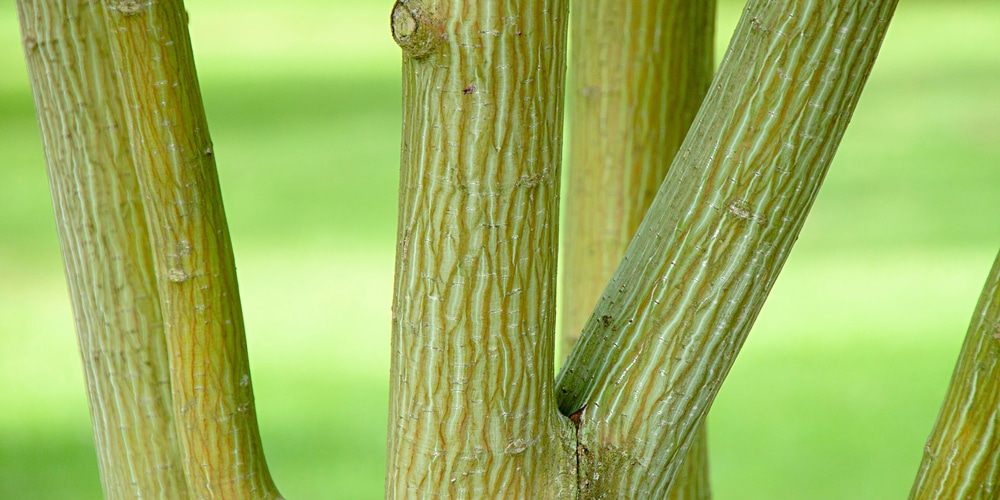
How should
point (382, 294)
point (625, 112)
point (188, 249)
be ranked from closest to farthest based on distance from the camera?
point (188, 249), point (625, 112), point (382, 294)

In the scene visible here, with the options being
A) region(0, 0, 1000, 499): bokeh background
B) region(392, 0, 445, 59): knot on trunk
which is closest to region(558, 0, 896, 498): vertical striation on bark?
region(392, 0, 445, 59): knot on trunk

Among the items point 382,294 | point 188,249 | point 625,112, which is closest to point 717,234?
point 188,249

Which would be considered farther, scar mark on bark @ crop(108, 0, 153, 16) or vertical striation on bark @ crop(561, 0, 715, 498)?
vertical striation on bark @ crop(561, 0, 715, 498)

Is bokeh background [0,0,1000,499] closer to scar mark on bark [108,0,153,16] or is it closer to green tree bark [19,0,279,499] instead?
green tree bark [19,0,279,499]

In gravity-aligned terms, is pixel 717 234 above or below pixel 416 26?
below

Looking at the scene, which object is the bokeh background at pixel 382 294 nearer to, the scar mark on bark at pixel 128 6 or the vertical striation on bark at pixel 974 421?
the vertical striation on bark at pixel 974 421

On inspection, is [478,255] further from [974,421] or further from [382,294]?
[382,294]
